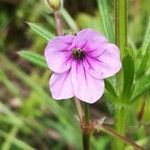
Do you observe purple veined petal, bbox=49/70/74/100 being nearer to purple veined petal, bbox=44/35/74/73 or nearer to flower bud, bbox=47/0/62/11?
purple veined petal, bbox=44/35/74/73

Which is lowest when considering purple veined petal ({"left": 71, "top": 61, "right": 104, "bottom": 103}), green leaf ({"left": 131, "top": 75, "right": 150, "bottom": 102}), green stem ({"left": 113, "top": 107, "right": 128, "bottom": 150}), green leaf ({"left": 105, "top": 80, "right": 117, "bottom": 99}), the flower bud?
green stem ({"left": 113, "top": 107, "right": 128, "bottom": 150})

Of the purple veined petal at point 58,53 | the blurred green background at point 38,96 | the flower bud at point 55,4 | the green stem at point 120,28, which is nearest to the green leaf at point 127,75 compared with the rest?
the green stem at point 120,28

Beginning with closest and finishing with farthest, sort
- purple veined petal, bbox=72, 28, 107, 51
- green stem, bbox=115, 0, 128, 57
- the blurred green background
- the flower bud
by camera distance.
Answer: purple veined petal, bbox=72, 28, 107, 51, green stem, bbox=115, 0, 128, 57, the flower bud, the blurred green background

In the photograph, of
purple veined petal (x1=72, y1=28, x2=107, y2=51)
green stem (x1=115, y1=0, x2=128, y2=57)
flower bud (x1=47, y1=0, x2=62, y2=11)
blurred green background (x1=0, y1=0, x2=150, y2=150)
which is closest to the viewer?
purple veined petal (x1=72, y1=28, x2=107, y2=51)

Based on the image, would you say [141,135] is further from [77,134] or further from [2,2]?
[2,2]

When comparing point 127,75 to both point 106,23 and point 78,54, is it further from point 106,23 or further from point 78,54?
point 106,23

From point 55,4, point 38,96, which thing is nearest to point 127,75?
point 55,4

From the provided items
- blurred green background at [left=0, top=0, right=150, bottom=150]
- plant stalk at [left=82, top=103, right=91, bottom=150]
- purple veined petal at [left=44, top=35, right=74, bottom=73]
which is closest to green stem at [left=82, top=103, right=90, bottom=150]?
plant stalk at [left=82, top=103, right=91, bottom=150]
